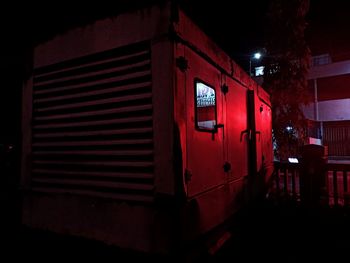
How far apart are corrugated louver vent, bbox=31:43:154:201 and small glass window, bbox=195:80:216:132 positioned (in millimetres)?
762

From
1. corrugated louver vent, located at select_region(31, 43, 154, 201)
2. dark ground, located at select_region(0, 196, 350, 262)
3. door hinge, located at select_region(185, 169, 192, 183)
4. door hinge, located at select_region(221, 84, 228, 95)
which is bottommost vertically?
dark ground, located at select_region(0, 196, 350, 262)

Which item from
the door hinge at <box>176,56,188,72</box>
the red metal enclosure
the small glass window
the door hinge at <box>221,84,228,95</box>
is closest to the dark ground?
the red metal enclosure

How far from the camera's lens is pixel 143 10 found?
3252mm

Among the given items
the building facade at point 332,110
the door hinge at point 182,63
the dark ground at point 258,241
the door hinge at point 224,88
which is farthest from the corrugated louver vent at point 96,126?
the building facade at point 332,110

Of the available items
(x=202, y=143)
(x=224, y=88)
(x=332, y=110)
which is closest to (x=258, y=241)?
(x=202, y=143)

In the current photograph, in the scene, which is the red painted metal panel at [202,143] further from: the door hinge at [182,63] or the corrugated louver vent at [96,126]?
the corrugated louver vent at [96,126]

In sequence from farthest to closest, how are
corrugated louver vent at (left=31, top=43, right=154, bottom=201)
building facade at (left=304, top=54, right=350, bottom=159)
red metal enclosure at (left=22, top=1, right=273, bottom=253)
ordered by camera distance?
building facade at (left=304, top=54, right=350, bottom=159) → corrugated louver vent at (left=31, top=43, right=154, bottom=201) → red metal enclosure at (left=22, top=1, right=273, bottom=253)

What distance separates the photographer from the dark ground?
3.67 meters

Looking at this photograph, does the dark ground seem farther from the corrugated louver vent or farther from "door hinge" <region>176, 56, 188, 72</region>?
"door hinge" <region>176, 56, 188, 72</region>

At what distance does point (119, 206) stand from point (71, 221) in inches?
33.9

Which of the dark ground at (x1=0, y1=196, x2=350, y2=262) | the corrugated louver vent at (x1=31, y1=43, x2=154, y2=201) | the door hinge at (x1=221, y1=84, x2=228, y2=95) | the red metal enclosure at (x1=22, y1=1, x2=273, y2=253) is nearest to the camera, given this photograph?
the red metal enclosure at (x1=22, y1=1, x2=273, y2=253)

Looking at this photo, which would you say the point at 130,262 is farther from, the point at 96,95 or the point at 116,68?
the point at 116,68

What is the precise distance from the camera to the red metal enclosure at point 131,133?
3074 millimetres

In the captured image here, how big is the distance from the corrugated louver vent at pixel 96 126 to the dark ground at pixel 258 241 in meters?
0.73
